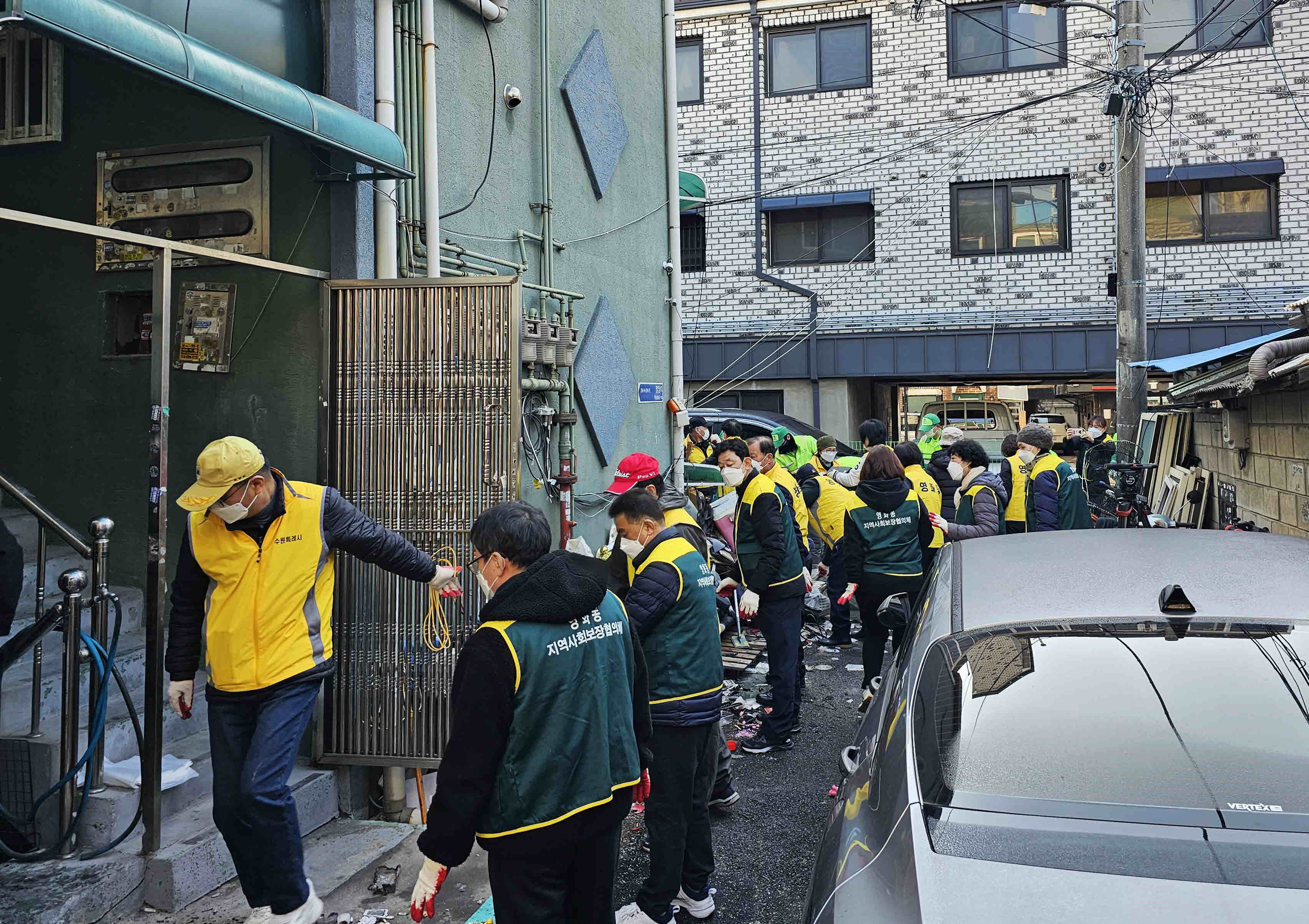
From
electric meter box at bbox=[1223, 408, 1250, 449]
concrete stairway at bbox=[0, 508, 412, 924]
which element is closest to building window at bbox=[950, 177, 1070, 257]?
electric meter box at bbox=[1223, 408, 1250, 449]

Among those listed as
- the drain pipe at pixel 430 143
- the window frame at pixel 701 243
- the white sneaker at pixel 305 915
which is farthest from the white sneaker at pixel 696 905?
the window frame at pixel 701 243

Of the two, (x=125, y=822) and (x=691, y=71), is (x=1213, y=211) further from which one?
(x=125, y=822)

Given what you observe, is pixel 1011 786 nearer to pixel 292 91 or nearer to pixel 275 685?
pixel 275 685

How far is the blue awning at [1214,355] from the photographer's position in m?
7.65

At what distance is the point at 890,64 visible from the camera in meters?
19.5

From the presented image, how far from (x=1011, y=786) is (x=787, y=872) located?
228 centimetres

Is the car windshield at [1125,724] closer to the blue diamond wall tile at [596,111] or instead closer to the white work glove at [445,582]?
the white work glove at [445,582]

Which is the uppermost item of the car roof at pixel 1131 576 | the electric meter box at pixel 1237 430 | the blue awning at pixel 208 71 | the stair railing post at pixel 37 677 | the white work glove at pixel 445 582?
the blue awning at pixel 208 71

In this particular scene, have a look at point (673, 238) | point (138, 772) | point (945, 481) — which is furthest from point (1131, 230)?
point (138, 772)

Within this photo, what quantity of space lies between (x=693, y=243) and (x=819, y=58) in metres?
4.32

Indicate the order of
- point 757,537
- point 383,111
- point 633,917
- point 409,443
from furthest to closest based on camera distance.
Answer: point 757,537, point 383,111, point 409,443, point 633,917

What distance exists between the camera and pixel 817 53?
19.9m

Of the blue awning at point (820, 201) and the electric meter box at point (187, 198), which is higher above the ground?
the blue awning at point (820, 201)

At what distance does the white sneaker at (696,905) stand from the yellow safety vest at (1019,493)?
536 centimetres
